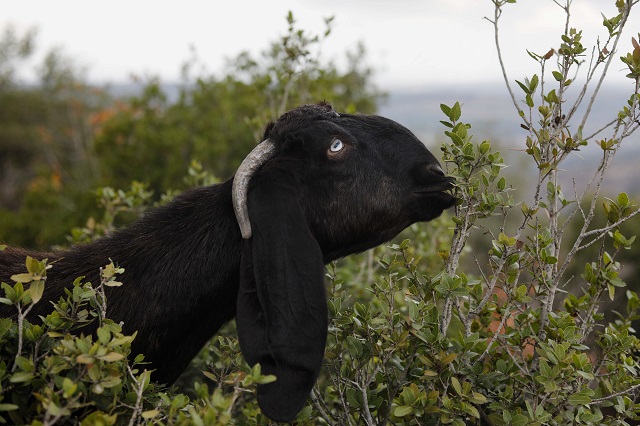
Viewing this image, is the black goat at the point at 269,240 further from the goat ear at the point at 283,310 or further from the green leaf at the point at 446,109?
the green leaf at the point at 446,109

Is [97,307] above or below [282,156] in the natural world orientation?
below

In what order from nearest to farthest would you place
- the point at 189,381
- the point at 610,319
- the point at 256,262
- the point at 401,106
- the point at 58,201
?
the point at 256,262, the point at 189,381, the point at 610,319, the point at 58,201, the point at 401,106

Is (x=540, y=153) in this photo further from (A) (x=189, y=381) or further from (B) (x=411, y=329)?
(A) (x=189, y=381)

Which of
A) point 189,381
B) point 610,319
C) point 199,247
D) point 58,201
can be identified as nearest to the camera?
point 199,247

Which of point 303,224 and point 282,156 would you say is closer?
point 303,224

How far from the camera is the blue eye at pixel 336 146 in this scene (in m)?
3.24

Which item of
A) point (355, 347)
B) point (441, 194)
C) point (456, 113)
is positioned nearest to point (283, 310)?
point (355, 347)

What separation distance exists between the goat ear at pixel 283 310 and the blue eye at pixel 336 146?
1.47 feet

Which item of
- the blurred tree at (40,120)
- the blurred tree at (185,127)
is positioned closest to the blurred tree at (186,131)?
the blurred tree at (185,127)

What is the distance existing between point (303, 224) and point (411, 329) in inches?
24.9

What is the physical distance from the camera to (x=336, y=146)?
3.26 m

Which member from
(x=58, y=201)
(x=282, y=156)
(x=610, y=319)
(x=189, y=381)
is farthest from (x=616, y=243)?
(x=58, y=201)

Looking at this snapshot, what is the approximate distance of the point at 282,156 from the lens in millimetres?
3232

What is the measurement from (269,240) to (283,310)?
282 mm
